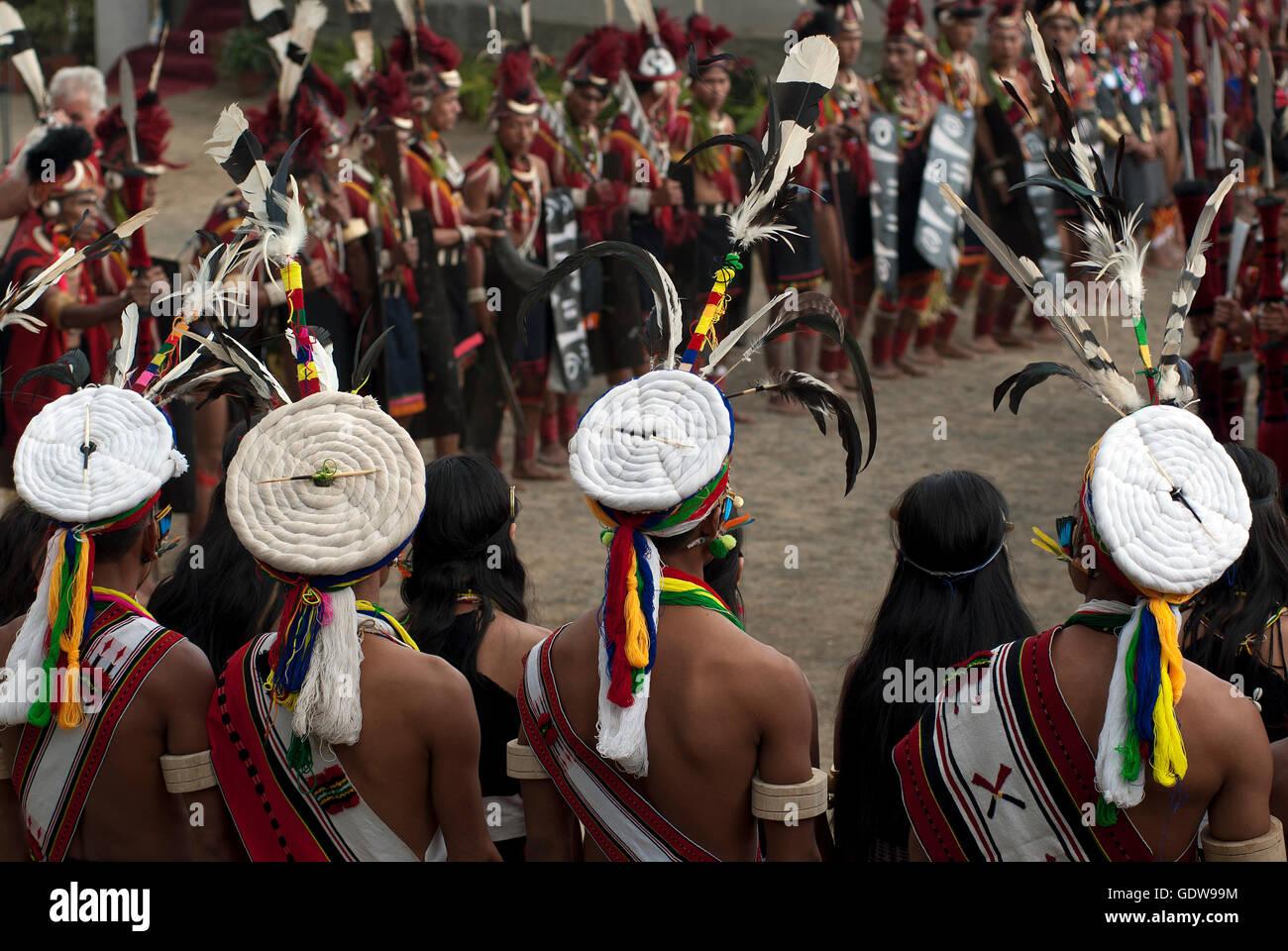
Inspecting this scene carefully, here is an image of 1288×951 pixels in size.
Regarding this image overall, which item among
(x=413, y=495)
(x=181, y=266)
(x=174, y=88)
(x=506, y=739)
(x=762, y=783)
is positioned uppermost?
(x=413, y=495)

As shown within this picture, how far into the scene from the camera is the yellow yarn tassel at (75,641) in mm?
2576

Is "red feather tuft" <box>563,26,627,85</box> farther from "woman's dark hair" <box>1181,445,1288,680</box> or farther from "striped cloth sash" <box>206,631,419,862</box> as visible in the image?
"striped cloth sash" <box>206,631,419,862</box>

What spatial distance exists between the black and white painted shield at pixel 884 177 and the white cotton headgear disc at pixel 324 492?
788 centimetres

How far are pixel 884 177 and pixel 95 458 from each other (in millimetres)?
7934

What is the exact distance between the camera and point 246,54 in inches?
685

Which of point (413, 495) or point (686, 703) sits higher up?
point (413, 495)

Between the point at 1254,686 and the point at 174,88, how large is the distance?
17619 mm

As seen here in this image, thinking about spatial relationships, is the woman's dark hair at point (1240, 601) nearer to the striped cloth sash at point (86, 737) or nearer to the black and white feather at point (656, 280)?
the black and white feather at point (656, 280)

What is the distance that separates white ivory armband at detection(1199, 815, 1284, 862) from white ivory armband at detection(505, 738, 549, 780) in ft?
3.62

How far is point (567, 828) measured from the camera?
2639 mm

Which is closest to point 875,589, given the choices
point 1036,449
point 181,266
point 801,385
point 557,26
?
point 1036,449

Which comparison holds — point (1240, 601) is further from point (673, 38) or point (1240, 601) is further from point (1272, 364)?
point (673, 38)

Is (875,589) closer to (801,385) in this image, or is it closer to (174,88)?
(801,385)

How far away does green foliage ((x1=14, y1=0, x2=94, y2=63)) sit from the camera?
57.3ft
